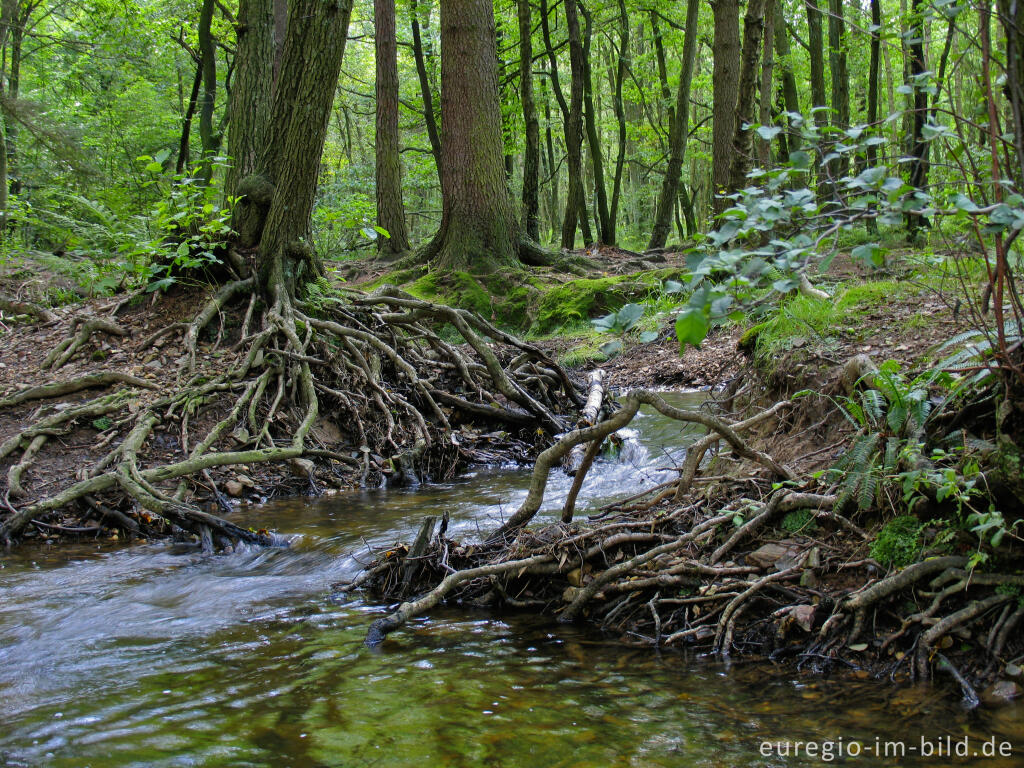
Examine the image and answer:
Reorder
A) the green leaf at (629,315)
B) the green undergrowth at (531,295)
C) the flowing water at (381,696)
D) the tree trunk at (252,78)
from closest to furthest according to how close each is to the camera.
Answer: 1. the green leaf at (629,315)
2. the flowing water at (381,696)
3. the tree trunk at (252,78)
4. the green undergrowth at (531,295)

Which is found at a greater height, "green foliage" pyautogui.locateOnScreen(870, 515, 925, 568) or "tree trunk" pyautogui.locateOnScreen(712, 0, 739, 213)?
"tree trunk" pyautogui.locateOnScreen(712, 0, 739, 213)

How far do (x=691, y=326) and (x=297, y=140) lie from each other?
6.60 meters

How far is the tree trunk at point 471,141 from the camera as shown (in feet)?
37.8

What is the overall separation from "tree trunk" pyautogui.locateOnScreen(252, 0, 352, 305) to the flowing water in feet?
14.1

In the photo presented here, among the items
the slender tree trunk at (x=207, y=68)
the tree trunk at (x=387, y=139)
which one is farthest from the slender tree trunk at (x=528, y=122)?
the slender tree trunk at (x=207, y=68)

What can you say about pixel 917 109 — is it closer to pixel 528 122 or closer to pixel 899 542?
pixel 899 542

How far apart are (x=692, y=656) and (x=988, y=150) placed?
2.32 meters

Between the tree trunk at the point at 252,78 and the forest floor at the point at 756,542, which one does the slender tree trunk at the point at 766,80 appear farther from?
the tree trunk at the point at 252,78

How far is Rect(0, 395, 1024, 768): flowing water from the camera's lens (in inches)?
91.7

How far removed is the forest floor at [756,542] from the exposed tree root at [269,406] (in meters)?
0.09

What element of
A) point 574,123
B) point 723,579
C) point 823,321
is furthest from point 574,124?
point 723,579

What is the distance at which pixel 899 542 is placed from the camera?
288 cm

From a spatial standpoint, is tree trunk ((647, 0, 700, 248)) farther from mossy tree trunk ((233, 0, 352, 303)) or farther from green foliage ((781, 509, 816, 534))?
green foliage ((781, 509, 816, 534))

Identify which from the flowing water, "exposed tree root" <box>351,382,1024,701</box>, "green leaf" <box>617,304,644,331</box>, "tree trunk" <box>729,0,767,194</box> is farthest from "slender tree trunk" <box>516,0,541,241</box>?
"green leaf" <box>617,304,644,331</box>
